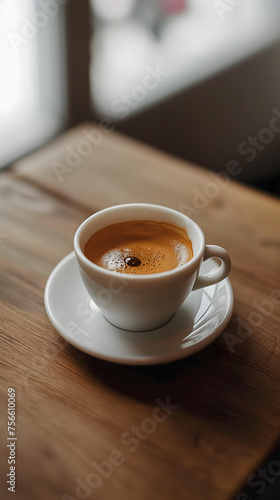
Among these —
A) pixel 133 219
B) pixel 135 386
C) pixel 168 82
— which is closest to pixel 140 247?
pixel 133 219

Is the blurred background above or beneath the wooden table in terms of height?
beneath

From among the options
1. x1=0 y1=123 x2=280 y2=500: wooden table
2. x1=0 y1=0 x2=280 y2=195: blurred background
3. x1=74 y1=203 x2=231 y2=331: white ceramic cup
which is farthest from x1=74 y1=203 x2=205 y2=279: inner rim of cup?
x1=0 y1=0 x2=280 y2=195: blurred background

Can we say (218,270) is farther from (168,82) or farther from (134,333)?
(168,82)

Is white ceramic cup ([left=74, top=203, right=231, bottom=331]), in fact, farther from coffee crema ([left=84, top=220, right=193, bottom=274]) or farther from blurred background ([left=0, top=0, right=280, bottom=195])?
blurred background ([left=0, top=0, right=280, bottom=195])

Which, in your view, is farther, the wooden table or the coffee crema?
the coffee crema

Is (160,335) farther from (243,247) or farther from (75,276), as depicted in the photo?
(243,247)
